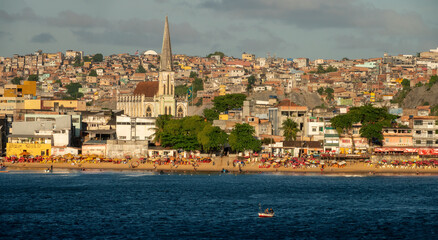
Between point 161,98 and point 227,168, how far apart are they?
6693cm

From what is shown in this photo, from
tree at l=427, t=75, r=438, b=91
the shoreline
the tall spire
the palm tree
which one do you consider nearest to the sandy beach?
the shoreline

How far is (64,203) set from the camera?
7050cm

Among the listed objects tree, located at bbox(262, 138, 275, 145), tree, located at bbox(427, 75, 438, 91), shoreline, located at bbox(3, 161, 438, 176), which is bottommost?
shoreline, located at bbox(3, 161, 438, 176)

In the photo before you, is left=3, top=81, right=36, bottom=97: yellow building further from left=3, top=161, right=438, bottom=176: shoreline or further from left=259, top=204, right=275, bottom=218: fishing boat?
left=259, top=204, right=275, bottom=218: fishing boat

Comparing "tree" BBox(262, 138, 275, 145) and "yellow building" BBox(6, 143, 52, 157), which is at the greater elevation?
"tree" BBox(262, 138, 275, 145)

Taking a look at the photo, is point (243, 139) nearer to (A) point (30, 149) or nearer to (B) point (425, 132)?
(B) point (425, 132)

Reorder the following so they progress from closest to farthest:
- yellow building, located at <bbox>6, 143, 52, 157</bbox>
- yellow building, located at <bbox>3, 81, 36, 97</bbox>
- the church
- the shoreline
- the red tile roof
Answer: the shoreline < yellow building, located at <bbox>6, 143, 52, 157</bbox> < yellow building, located at <bbox>3, 81, 36, 97</bbox> < the church < the red tile roof

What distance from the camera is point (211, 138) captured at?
106500mm

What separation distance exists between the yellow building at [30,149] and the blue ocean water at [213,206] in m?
12.4

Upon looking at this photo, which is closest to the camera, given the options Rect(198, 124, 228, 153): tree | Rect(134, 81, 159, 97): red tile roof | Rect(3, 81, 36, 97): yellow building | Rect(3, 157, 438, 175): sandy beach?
Rect(3, 157, 438, 175): sandy beach

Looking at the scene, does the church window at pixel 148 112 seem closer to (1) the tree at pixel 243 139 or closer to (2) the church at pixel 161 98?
(2) the church at pixel 161 98

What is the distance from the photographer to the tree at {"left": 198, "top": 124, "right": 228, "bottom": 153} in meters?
106

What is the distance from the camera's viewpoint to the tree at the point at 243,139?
107 m

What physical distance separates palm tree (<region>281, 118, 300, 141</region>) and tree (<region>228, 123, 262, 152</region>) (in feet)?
27.8
